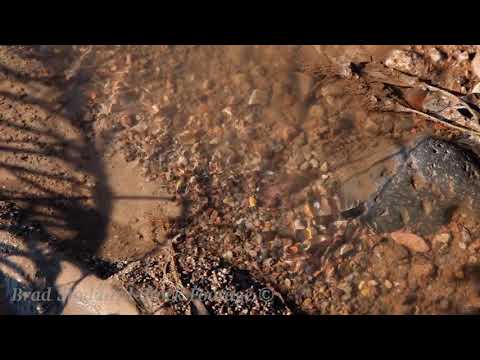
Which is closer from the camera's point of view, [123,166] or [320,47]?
[123,166]

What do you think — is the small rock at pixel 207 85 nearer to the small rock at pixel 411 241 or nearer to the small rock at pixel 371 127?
the small rock at pixel 371 127

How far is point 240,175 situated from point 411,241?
1589 mm

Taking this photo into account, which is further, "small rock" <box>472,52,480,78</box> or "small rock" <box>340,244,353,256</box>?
"small rock" <box>472,52,480,78</box>

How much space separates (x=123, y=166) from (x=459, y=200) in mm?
2981

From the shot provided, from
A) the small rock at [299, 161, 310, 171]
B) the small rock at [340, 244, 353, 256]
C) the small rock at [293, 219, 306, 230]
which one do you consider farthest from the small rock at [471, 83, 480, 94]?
the small rock at [293, 219, 306, 230]

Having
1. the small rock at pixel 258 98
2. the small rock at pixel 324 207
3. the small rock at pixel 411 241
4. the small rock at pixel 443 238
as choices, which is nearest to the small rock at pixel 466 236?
the small rock at pixel 443 238

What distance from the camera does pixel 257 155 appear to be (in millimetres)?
3904

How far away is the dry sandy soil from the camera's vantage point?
11.0ft

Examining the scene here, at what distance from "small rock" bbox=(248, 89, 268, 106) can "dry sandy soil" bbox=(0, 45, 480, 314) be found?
1cm

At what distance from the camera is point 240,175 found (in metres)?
3.81

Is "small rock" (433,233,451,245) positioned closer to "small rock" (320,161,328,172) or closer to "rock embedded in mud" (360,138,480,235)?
"rock embedded in mud" (360,138,480,235)

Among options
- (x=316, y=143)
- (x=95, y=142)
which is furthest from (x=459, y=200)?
(x=95, y=142)
